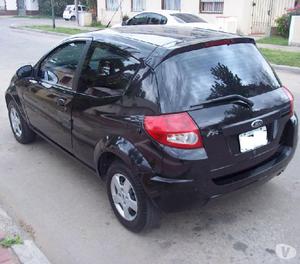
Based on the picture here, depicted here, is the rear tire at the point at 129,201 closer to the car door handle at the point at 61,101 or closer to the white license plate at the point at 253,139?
the white license plate at the point at 253,139

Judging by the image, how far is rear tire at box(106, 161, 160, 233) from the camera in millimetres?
3281

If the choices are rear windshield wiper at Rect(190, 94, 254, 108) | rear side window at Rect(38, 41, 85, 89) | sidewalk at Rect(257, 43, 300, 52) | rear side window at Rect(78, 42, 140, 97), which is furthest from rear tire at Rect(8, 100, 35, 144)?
sidewalk at Rect(257, 43, 300, 52)

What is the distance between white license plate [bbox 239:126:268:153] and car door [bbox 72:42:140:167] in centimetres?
94

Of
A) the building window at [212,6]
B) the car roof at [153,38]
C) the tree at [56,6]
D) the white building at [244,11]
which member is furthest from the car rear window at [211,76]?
the tree at [56,6]

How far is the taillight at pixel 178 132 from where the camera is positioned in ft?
9.78

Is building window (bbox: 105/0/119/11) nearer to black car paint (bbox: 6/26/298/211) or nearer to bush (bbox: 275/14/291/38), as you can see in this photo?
bush (bbox: 275/14/291/38)

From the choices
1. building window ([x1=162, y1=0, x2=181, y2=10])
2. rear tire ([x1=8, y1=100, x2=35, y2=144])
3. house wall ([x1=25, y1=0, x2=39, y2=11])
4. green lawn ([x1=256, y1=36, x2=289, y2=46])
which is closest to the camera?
rear tire ([x1=8, y1=100, x2=35, y2=144])

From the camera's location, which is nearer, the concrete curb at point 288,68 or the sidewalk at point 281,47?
the concrete curb at point 288,68

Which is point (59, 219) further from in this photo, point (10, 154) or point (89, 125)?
point (10, 154)

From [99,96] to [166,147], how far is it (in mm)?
959

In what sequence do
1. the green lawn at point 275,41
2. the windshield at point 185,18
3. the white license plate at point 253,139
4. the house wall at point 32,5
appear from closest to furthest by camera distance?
the white license plate at point 253,139 < the windshield at point 185,18 < the green lawn at point 275,41 < the house wall at point 32,5

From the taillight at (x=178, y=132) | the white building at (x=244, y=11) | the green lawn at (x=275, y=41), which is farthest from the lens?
the white building at (x=244, y=11)

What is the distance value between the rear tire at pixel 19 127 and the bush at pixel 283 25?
1453 cm

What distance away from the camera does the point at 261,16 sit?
63.3 feet
